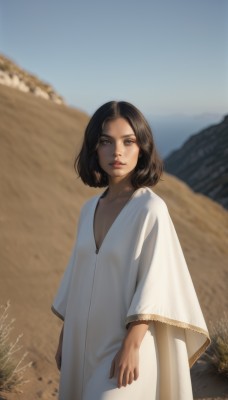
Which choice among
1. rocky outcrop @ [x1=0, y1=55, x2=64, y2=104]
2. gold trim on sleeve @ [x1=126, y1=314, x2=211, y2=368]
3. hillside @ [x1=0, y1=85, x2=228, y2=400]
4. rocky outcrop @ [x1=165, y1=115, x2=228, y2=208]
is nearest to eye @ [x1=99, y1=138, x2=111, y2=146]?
gold trim on sleeve @ [x1=126, y1=314, x2=211, y2=368]

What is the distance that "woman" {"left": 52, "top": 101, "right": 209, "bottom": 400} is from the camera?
1907 millimetres

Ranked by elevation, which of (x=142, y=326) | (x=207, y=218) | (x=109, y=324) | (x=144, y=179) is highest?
(x=144, y=179)

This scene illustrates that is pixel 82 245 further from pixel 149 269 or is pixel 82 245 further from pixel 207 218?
pixel 207 218

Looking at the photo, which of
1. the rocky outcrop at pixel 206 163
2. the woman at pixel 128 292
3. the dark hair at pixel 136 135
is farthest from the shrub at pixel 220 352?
the rocky outcrop at pixel 206 163

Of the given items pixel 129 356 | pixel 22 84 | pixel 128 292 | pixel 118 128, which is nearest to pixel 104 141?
pixel 118 128

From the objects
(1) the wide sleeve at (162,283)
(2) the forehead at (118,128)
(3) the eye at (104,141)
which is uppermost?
(2) the forehead at (118,128)

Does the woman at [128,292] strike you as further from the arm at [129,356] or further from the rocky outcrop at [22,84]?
the rocky outcrop at [22,84]

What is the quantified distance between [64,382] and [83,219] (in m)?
0.76

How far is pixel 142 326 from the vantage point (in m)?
1.89

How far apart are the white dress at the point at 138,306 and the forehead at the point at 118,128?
0.26 m

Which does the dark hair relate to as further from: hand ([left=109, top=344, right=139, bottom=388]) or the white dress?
hand ([left=109, top=344, right=139, bottom=388])

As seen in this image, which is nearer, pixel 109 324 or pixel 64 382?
pixel 109 324

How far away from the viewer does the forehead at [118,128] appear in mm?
2113

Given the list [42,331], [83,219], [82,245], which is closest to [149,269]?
[82,245]
